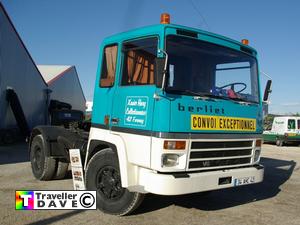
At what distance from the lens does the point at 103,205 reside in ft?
18.6

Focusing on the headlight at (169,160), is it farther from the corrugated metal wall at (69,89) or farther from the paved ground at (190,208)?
the corrugated metal wall at (69,89)

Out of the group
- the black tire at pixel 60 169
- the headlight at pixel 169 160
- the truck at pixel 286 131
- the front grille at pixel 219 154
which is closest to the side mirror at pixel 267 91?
the front grille at pixel 219 154

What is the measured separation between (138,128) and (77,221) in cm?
159

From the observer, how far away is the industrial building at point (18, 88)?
55.5ft

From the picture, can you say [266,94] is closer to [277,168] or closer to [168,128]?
[168,128]

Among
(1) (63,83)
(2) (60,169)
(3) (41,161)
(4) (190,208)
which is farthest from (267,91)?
(1) (63,83)

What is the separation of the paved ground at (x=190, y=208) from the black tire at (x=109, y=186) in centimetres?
16

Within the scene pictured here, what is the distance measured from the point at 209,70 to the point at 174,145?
1.54m

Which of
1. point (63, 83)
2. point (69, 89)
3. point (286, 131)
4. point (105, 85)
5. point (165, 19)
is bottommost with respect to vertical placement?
point (286, 131)

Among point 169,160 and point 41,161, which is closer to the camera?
point 169,160

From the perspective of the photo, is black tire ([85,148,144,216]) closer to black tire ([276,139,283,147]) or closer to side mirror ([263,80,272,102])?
side mirror ([263,80,272,102])

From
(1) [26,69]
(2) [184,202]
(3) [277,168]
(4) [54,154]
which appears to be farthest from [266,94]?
(1) [26,69]

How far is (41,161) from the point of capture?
7938 millimetres

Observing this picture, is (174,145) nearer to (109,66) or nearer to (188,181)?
(188,181)
